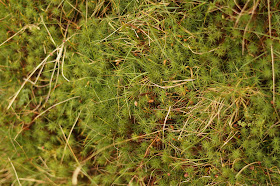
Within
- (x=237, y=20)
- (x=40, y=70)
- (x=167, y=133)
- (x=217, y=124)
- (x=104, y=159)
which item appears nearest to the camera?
(x=237, y=20)

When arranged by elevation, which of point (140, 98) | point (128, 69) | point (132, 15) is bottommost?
point (140, 98)

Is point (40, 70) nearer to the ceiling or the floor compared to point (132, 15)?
nearer to the floor

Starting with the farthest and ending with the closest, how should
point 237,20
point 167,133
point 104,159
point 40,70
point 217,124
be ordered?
point 40,70 < point 104,159 < point 167,133 < point 217,124 < point 237,20

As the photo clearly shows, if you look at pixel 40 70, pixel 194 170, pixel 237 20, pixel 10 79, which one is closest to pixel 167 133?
pixel 194 170

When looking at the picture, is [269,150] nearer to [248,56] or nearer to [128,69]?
[248,56]

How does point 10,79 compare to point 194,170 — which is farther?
point 10,79

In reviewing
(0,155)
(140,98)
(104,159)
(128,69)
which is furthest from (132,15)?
(0,155)

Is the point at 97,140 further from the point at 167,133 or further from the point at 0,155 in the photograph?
the point at 0,155
